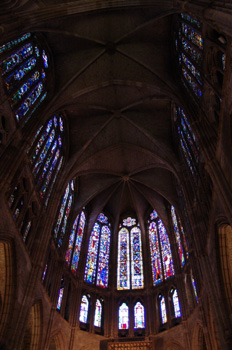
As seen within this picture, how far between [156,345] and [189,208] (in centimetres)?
733

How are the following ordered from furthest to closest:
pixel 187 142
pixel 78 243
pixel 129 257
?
1. pixel 129 257
2. pixel 78 243
3. pixel 187 142

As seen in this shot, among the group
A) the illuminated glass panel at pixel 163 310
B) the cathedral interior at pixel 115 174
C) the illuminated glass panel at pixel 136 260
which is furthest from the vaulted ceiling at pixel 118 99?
the illuminated glass panel at pixel 163 310

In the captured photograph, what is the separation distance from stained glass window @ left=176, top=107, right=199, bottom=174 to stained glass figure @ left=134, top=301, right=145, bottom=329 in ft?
29.4

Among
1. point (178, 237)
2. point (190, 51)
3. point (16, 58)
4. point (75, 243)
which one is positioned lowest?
point (75, 243)

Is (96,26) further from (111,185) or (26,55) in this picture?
(111,185)

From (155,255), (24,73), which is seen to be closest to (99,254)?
(155,255)

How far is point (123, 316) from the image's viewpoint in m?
18.2

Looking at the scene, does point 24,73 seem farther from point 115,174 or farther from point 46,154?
point 115,174

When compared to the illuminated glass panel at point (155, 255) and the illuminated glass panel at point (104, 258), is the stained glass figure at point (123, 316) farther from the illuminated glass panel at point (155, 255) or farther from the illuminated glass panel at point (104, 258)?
the illuminated glass panel at point (155, 255)

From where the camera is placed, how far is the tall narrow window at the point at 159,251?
19266mm

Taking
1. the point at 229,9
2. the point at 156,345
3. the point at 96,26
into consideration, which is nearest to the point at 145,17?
the point at 96,26

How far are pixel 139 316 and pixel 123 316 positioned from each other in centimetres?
95

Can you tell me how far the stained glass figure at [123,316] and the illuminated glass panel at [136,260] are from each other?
1437 mm

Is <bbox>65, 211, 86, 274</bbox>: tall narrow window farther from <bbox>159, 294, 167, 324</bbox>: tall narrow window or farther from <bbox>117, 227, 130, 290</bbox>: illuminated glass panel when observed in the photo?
<bbox>159, 294, 167, 324</bbox>: tall narrow window
